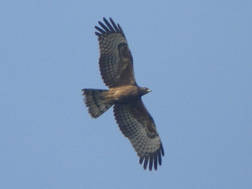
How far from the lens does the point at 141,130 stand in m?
21.8

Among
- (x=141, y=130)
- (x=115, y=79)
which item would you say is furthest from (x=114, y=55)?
(x=141, y=130)

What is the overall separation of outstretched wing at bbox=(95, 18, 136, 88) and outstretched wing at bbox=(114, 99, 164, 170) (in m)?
0.82

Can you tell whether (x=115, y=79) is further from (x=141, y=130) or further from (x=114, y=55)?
(x=141, y=130)

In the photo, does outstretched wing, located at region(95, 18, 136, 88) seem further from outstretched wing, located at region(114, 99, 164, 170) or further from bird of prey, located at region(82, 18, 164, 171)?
outstretched wing, located at region(114, 99, 164, 170)

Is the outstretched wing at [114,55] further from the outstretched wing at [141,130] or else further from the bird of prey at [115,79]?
the outstretched wing at [141,130]

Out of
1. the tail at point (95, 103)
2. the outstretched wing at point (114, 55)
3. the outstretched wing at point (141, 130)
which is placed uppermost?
the outstretched wing at point (114, 55)

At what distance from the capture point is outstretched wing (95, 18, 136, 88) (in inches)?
833

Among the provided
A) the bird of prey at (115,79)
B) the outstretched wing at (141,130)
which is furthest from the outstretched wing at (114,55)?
the outstretched wing at (141,130)

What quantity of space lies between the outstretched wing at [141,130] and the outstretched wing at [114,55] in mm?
821

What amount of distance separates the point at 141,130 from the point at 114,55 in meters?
2.13

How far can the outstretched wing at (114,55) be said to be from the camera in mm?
21156

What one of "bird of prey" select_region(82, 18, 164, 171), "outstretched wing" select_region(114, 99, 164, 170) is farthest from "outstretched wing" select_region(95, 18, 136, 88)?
"outstretched wing" select_region(114, 99, 164, 170)

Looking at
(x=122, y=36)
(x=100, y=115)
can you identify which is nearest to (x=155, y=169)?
(x=100, y=115)

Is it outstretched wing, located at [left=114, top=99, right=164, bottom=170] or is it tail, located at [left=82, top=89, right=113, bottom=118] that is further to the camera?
outstretched wing, located at [left=114, top=99, right=164, bottom=170]
